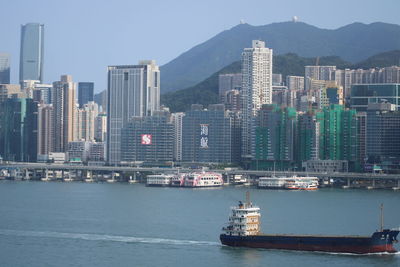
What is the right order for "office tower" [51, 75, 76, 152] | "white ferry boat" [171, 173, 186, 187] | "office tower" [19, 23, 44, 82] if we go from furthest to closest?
"office tower" [19, 23, 44, 82], "office tower" [51, 75, 76, 152], "white ferry boat" [171, 173, 186, 187]

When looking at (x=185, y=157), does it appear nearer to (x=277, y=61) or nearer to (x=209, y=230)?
(x=277, y=61)

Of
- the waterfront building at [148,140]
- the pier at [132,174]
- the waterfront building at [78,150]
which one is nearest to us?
the pier at [132,174]

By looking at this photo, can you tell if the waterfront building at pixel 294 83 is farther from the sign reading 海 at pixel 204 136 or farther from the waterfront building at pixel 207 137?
the sign reading 海 at pixel 204 136

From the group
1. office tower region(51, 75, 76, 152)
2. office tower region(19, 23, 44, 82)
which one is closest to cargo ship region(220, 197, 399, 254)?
office tower region(51, 75, 76, 152)

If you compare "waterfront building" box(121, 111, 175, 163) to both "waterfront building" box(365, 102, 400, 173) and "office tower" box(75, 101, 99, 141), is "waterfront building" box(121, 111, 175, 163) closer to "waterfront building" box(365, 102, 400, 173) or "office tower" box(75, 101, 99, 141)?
"waterfront building" box(365, 102, 400, 173)

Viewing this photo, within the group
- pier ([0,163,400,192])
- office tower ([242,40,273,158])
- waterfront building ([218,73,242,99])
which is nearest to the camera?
pier ([0,163,400,192])

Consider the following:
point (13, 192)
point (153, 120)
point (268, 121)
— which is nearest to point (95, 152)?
point (153, 120)

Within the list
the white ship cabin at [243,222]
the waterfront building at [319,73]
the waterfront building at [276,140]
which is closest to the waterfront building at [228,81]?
the waterfront building at [319,73]
